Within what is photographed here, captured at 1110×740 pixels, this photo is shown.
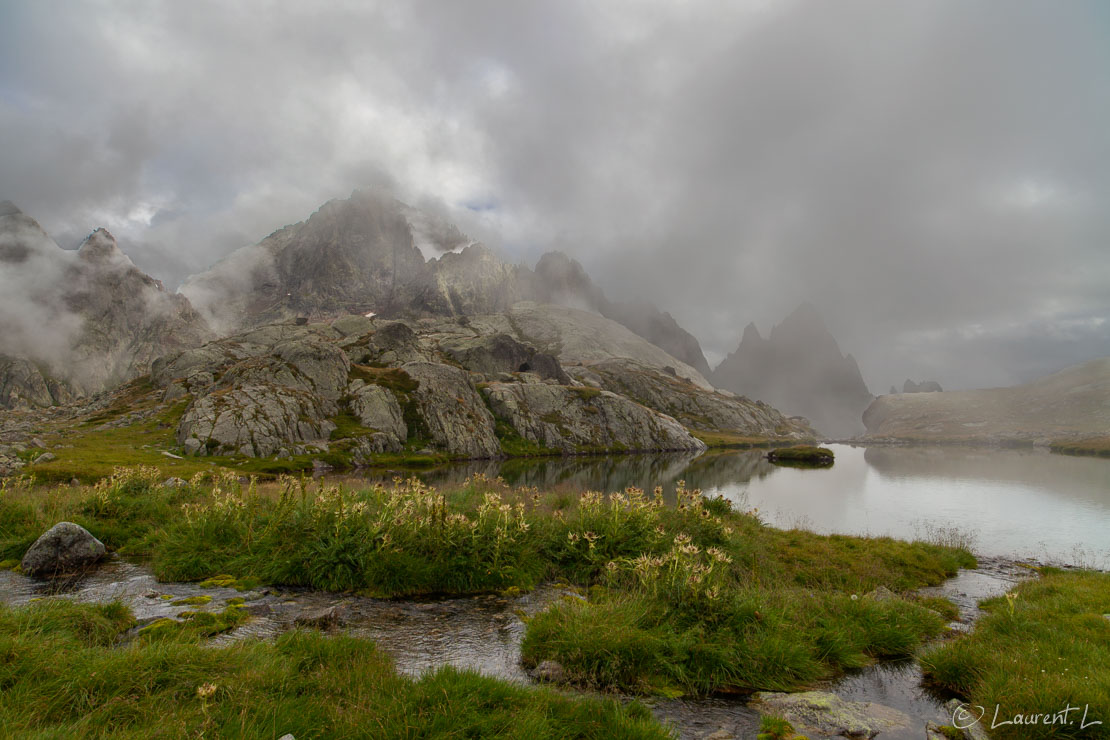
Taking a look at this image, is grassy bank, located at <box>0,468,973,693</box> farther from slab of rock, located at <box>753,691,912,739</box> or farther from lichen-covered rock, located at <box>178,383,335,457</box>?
lichen-covered rock, located at <box>178,383,335,457</box>

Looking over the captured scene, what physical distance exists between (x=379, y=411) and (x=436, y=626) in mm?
101242

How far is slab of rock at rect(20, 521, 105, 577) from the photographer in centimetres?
1205

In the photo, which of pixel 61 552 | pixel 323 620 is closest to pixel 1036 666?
pixel 323 620

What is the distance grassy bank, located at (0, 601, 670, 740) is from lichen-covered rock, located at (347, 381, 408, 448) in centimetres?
9756

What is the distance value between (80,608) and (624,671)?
31.4 feet

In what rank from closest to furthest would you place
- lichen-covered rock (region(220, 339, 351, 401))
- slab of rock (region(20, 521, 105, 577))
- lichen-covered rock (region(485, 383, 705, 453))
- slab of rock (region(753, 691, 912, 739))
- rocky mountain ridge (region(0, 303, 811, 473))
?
slab of rock (region(753, 691, 912, 739)), slab of rock (region(20, 521, 105, 577)), rocky mountain ridge (region(0, 303, 811, 473)), lichen-covered rock (region(220, 339, 351, 401)), lichen-covered rock (region(485, 383, 705, 453))

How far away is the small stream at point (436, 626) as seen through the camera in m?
7.43

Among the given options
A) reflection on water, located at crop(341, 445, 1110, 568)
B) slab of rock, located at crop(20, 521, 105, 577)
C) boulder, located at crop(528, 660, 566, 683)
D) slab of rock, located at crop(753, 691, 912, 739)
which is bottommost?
reflection on water, located at crop(341, 445, 1110, 568)

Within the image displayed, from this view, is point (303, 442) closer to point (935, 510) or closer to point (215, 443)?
point (215, 443)

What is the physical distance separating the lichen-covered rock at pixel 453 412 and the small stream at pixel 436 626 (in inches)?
3792

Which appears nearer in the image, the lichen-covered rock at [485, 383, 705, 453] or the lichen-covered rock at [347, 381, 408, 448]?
the lichen-covered rock at [347, 381, 408, 448]

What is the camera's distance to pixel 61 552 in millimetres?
12461

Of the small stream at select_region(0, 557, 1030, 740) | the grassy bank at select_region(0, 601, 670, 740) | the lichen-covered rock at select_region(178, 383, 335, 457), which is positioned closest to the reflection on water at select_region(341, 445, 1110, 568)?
the small stream at select_region(0, 557, 1030, 740)

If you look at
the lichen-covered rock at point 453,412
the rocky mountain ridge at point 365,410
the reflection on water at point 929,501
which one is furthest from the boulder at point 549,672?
the lichen-covered rock at point 453,412
